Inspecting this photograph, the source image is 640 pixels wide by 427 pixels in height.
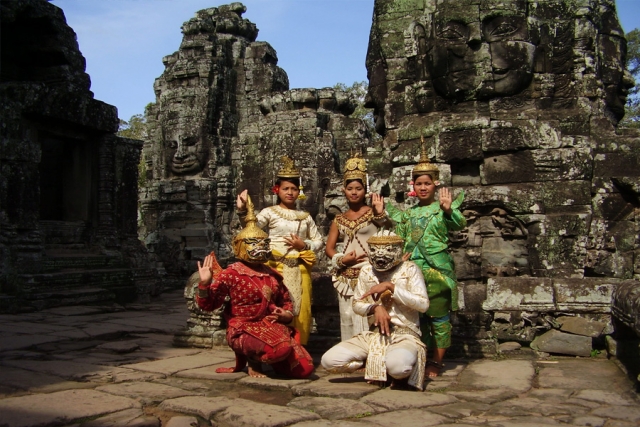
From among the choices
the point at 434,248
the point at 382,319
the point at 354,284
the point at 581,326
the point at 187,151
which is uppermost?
the point at 187,151

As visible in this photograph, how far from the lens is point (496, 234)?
6621 mm

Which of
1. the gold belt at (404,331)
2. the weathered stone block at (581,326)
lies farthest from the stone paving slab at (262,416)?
the weathered stone block at (581,326)

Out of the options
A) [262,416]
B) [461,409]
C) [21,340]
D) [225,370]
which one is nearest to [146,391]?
[225,370]

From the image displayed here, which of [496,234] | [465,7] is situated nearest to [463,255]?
[496,234]

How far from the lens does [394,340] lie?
449cm

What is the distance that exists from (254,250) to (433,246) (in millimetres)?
1436

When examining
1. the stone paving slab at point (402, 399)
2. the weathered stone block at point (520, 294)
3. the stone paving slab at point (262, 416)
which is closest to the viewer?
the stone paving slab at point (262, 416)

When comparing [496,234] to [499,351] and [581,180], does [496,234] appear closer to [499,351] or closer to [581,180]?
[581,180]

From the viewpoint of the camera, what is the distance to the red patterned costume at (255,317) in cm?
463

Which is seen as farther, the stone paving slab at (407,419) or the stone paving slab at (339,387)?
the stone paving slab at (339,387)

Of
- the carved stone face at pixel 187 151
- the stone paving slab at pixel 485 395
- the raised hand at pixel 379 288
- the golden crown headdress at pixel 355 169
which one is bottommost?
the stone paving slab at pixel 485 395

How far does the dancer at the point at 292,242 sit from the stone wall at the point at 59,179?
5.60 metres

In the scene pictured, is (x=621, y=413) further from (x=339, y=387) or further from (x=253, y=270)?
(x=253, y=270)

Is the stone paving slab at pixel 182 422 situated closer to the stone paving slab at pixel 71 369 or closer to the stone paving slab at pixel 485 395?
the stone paving slab at pixel 71 369
